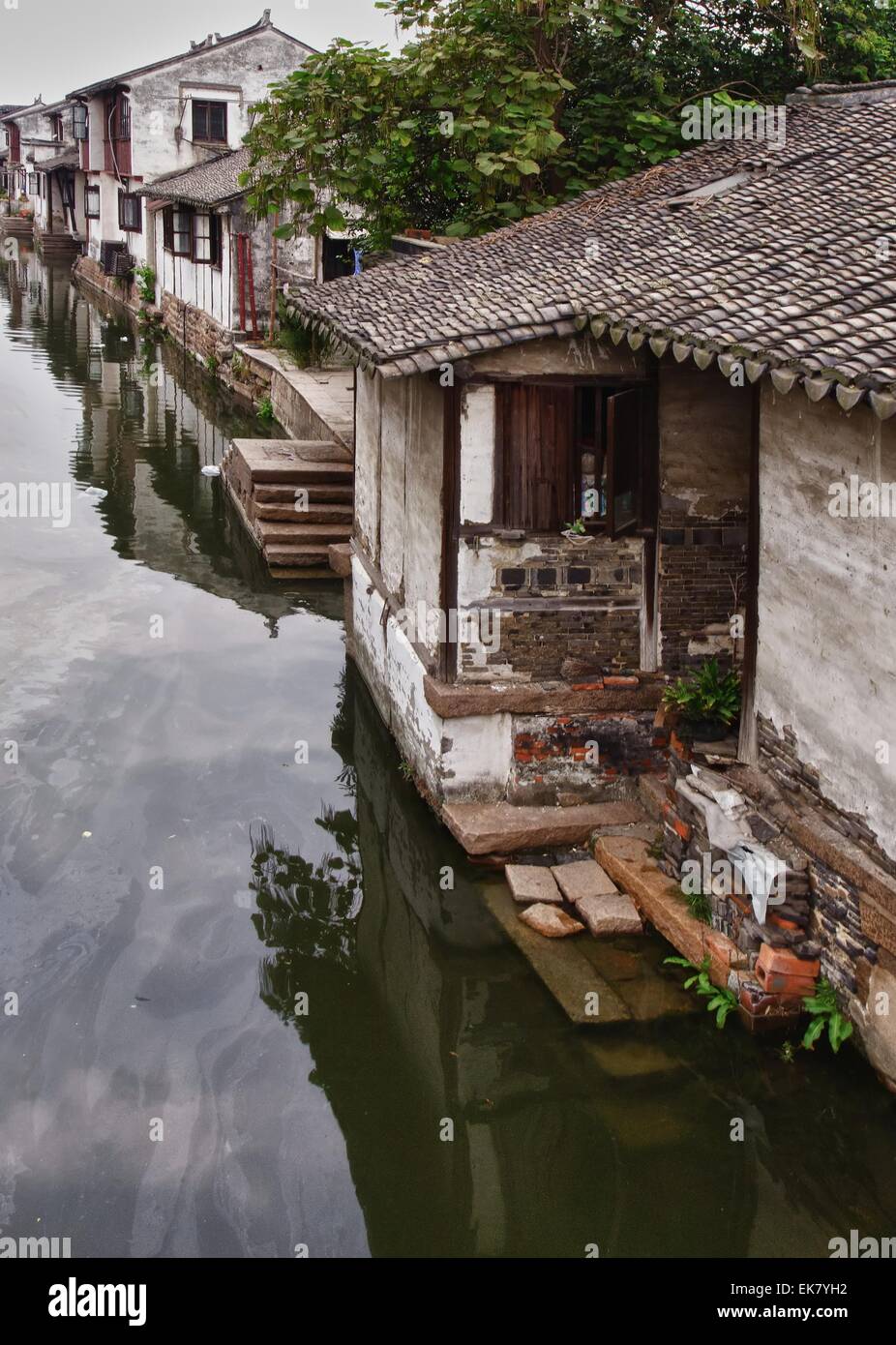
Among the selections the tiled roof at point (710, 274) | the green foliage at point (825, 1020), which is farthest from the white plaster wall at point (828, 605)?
the green foliage at point (825, 1020)

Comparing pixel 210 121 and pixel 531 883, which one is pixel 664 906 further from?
pixel 210 121

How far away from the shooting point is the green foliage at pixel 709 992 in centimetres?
727

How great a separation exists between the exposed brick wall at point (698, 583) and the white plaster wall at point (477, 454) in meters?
1.22

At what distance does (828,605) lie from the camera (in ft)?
23.1

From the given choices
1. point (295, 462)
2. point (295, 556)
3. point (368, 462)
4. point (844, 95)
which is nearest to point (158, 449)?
point (295, 462)

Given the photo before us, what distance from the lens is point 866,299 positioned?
22.3ft

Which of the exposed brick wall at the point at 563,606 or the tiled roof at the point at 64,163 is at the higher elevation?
the tiled roof at the point at 64,163

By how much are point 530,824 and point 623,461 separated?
2521 millimetres

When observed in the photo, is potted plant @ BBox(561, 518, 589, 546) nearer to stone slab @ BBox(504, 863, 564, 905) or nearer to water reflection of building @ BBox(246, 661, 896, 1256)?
stone slab @ BBox(504, 863, 564, 905)

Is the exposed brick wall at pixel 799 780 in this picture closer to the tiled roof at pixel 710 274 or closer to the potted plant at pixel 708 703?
the potted plant at pixel 708 703

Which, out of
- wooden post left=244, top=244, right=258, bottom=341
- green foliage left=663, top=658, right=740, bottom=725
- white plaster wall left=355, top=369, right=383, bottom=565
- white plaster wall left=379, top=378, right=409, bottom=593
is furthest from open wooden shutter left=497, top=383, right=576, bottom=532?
wooden post left=244, top=244, right=258, bottom=341

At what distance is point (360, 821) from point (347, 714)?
1.98 meters

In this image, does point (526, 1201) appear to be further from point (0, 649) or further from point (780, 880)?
point (0, 649)

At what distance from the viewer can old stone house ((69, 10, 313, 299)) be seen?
37188mm
